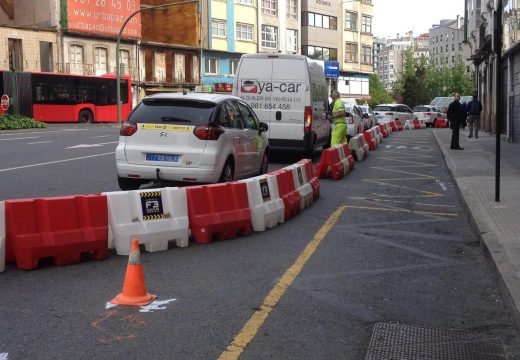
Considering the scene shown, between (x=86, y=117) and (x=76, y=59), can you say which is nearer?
(x=86, y=117)

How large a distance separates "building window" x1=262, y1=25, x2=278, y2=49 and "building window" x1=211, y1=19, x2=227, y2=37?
564 centimetres

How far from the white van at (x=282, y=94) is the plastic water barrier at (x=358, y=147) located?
1714mm

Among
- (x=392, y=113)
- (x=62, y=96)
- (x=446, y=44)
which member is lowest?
(x=392, y=113)

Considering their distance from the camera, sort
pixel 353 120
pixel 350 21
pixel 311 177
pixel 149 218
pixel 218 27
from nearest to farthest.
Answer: pixel 149 218
pixel 311 177
pixel 353 120
pixel 218 27
pixel 350 21

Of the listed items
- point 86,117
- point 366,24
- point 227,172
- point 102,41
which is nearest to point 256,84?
point 227,172

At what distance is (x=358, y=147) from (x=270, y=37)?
1871 inches

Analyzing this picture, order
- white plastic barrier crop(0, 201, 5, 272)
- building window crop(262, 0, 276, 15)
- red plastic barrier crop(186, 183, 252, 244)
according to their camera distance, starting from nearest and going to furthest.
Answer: white plastic barrier crop(0, 201, 5, 272)
red plastic barrier crop(186, 183, 252, 244)
building window crop(262, 0, 276, 15)

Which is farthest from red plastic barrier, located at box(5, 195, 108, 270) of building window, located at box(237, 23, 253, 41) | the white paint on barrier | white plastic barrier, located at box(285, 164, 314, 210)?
building window, located at box(237, 23, 253, 41)

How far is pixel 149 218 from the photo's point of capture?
682cm

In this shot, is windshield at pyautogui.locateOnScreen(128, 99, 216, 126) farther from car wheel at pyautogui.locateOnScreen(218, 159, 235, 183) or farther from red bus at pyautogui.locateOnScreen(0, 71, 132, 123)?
red bus at pyautogui.locateOnScreen(0, 71, 132, 123)

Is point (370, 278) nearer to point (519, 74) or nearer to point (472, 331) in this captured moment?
point (472, 331)

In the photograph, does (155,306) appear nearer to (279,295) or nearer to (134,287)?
(134,287)

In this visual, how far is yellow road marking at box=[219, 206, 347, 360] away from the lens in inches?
162

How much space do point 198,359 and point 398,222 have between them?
17.9 feet
